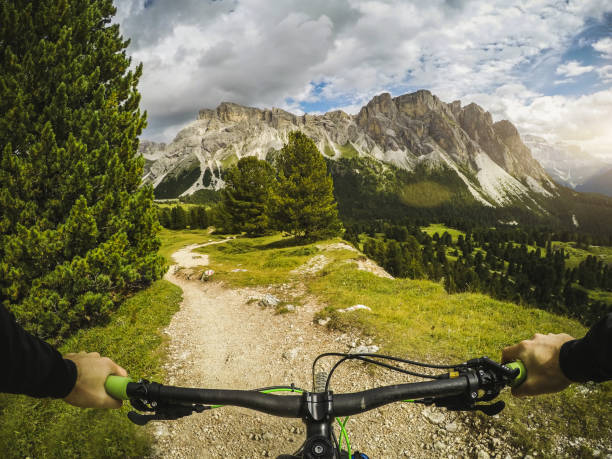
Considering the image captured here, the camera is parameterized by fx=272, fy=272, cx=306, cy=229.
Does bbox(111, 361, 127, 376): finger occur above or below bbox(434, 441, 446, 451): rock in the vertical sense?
above

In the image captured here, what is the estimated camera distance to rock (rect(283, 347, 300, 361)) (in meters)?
8.46

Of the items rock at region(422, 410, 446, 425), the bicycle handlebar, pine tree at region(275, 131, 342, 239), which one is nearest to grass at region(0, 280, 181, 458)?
the bicycle handlebar

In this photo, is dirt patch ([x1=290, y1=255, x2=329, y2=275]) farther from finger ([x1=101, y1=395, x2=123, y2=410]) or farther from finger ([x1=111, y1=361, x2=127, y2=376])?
finger ([x1=101, y1=395, x2=123, y2=410])

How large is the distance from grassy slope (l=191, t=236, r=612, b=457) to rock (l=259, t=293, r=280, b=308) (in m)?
1.93

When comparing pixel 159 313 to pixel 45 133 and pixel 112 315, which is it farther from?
pixel 45 133

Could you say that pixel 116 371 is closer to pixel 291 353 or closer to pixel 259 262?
pixel 291 353

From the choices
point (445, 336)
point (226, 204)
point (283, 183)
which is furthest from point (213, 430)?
point (226, 204)

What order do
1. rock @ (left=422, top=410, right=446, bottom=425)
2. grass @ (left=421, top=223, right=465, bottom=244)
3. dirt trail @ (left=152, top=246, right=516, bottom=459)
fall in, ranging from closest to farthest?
dirt trail @ (left=152, top=246, right=516, bottom=459)
rock @ (left=422, top=410, right=446, bottom=425)
grass @ (left=421, top=223, right=465, bottom=244)

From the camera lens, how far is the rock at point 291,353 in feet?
27.8

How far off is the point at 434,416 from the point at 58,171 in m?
12.1

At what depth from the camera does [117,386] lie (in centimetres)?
217

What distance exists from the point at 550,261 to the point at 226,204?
127 metres

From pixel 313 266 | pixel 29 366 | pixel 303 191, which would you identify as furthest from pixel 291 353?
pixel 303 191

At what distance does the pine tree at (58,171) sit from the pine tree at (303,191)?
19.6 meters
